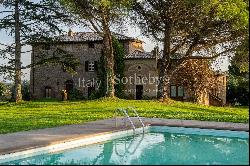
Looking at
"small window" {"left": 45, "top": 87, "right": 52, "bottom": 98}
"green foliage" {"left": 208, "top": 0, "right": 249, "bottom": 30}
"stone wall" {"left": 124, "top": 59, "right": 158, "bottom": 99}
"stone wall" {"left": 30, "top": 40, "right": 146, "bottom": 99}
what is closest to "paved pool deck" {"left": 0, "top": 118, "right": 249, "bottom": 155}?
"green foliage" {"left": 208, "top": 0, "right": 249, "bottom": 30}

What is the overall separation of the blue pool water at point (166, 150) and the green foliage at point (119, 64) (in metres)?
26.3

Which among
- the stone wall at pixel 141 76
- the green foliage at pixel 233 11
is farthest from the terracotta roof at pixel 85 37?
the green foliage at pixel 233 11

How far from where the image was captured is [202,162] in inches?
460

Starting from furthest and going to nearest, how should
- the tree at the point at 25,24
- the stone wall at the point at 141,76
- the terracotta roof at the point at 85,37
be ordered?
1. the terracotta roof at the point at 85,37
2. the stone wall at the point at 141,76
3. the tree at the point at 25,24

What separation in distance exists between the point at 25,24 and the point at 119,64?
41.0 feet

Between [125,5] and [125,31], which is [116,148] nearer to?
[125,5]

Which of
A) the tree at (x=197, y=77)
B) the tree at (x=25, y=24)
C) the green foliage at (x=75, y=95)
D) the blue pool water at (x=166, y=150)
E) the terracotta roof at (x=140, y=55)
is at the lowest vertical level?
the blue pool water at (x=166, y=150)

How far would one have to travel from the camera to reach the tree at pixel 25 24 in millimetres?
34781

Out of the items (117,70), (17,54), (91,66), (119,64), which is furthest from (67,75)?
(17,54)

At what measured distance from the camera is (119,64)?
148 ft

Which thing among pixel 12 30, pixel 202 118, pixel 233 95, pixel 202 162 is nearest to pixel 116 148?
pixel 202 162

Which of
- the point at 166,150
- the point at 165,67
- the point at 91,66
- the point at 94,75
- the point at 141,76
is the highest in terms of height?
the point at 91,66

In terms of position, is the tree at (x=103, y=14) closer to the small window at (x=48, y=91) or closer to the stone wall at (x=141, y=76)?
the stone wall at (x=141, y=76)

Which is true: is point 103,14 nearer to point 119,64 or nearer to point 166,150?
point 119,64
